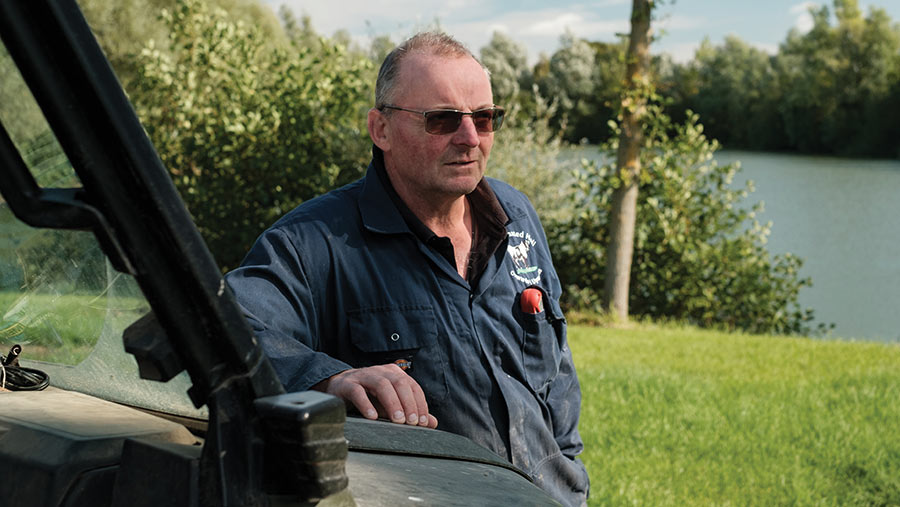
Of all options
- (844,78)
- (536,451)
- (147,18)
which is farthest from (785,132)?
(536,451)

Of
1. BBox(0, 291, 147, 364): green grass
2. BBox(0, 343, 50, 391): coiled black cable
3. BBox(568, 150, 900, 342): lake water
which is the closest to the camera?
BBox(0, 291, 147, 364): green grass

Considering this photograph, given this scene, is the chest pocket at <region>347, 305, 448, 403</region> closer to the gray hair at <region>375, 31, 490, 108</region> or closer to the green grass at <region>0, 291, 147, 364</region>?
the gray hair at <region>375, 31, 490, 108</region>

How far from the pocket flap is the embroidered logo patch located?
1.33ft

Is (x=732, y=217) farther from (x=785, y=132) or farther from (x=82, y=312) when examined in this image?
(x=785, y=132)

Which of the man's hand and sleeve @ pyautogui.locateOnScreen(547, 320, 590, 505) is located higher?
the man's hand

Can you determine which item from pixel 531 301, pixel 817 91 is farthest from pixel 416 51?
pixel 817 91

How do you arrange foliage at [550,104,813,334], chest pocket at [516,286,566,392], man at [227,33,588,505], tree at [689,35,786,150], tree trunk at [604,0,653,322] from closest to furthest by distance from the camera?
man at [227,33,588,505]
chest pocket at [516,286,566,392]
tree trunk at [604,0,653,322]
foliage at [550,104,813,334]
tree at [689,35,786,150]

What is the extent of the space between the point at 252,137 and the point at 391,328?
9338mm

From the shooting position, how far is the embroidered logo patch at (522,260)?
2.86 m

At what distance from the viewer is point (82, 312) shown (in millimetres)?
1359

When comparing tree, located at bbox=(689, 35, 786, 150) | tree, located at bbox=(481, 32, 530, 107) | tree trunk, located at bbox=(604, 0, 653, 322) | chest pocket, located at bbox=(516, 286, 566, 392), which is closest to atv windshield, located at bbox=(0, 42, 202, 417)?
chest pocket, located at bbox=(516, 286, 566, 392)

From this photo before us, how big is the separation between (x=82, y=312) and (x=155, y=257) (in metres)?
0.45

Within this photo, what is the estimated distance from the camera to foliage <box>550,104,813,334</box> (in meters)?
11.8

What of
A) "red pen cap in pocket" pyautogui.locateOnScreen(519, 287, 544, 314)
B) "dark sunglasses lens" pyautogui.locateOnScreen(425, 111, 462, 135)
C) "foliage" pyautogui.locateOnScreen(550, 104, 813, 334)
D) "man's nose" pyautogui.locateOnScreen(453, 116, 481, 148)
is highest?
"dark sunglasses lens" pyautogui.locateOnScreen(425, 111, 462, 135)
